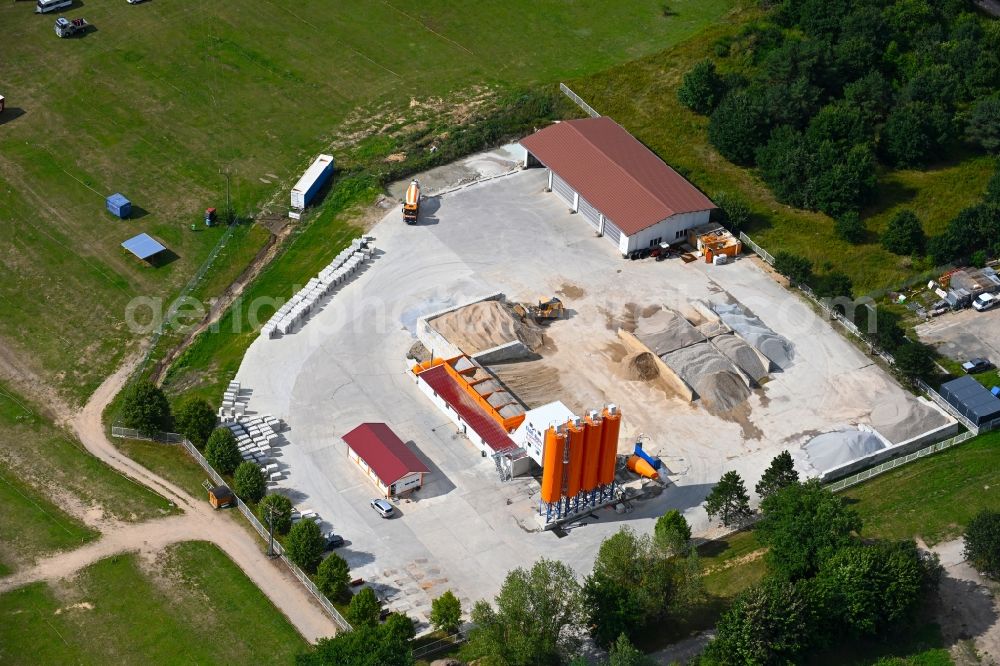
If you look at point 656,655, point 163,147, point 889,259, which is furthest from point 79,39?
point 656,655

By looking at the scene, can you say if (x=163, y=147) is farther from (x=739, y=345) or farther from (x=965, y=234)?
(x=965, y=234)

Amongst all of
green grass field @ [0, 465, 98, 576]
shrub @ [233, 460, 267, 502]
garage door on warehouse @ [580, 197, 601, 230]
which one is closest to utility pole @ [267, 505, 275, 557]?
shrub @ [233, 460, 267, 502]

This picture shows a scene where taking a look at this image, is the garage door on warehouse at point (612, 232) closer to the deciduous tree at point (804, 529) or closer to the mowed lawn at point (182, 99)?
the mowed lawn at point (182, 99)

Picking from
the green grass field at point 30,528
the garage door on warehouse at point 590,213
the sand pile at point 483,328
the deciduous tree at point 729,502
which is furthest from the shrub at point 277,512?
the garage door on warehouse at point 590,213

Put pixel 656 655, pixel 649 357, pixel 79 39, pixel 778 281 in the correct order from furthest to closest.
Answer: pixel 79 39, pixel 778 281, pixel 649 357, pixel 656 655

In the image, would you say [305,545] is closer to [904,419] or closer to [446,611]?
[446,611]

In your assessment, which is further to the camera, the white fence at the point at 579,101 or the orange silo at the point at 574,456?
the white fence at the point at 579,101
